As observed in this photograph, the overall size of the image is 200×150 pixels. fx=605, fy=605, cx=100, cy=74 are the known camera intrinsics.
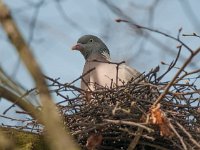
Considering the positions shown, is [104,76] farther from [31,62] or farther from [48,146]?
[31,62]

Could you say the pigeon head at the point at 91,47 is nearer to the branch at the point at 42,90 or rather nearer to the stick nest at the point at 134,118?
the stick nest at the point at 134,118

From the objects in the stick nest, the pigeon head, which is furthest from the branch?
the pigeon head

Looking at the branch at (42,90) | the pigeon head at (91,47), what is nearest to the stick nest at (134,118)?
the branch at (42,90)

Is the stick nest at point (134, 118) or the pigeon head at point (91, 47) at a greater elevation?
the pigeon head at point (91, 47)

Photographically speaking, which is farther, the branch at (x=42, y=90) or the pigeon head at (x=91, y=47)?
the pigeon head at (x=91, y=47)

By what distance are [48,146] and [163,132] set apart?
621 millimetres

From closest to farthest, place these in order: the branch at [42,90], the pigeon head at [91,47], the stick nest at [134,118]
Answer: the branch at [42,90], the stick nest at [134,118], the pigeon head at [91,47]

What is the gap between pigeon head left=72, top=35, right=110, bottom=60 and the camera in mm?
5582

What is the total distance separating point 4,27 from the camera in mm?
2199

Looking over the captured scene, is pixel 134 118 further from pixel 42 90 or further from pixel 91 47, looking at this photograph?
pixel 91 47

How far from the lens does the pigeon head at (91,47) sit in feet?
18.3

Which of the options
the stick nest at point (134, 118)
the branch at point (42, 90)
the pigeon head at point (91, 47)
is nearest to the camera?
the branch at point (42, 90)

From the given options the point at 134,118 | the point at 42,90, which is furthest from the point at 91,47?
the point at 42,90

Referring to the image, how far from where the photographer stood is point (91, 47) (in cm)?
562
